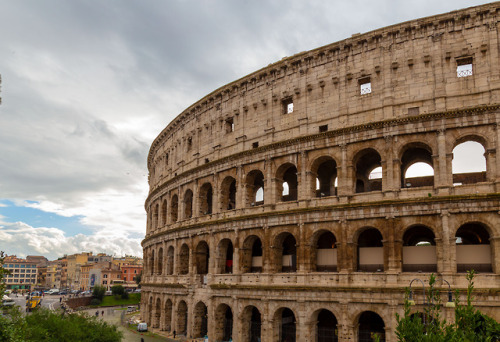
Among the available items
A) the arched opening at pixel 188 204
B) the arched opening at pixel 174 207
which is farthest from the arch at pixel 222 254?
the arched opening at pixel 174 207

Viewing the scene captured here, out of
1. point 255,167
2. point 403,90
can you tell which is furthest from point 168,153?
point 403,90

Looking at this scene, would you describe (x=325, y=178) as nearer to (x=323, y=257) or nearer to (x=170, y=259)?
(x=323, y=257)

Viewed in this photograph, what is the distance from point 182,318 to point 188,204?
1063cm

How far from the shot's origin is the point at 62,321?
1066 inches

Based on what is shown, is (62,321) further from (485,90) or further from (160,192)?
(485,90)

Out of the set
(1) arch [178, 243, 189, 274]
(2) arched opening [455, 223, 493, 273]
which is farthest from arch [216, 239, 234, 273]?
(2) arched opening [455, 223, 493, 273]

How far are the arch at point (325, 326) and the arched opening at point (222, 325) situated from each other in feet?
26.4

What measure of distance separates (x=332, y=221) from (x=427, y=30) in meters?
13.8

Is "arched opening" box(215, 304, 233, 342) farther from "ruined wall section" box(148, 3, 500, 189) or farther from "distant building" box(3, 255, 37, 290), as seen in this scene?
"distant building" box(3, 255, 37, 290)

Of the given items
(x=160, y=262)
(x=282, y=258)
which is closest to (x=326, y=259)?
(x=282, y=258)

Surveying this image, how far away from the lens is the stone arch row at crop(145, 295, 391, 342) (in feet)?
93.1

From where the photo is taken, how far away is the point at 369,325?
95.7 ft

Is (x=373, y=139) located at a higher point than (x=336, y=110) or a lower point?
lower

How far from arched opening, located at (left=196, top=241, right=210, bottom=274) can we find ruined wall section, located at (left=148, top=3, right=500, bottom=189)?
315 inches
